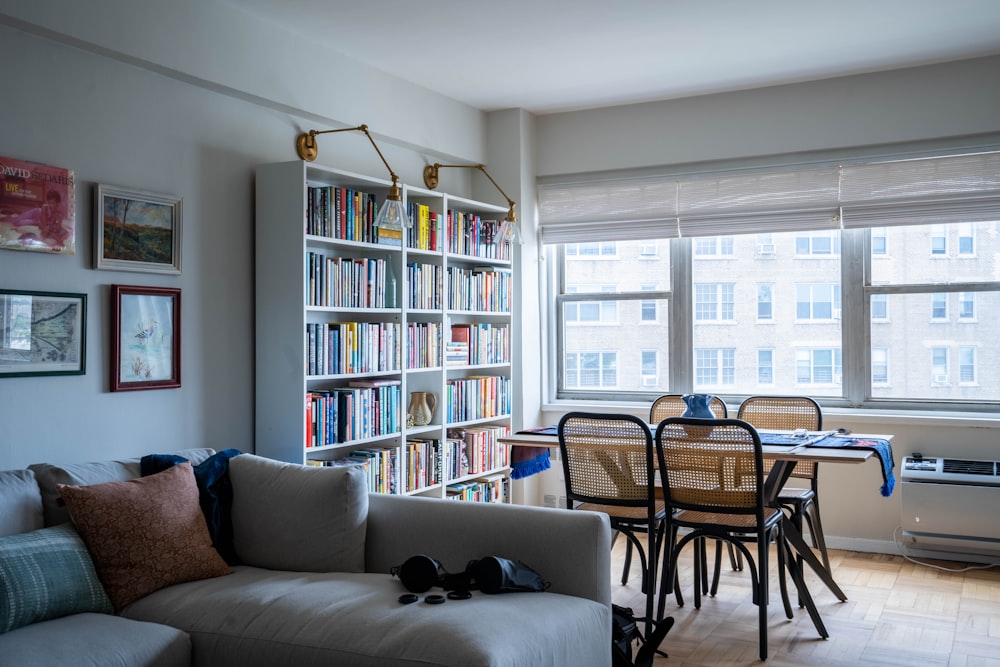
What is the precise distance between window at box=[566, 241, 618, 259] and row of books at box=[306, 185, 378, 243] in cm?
193

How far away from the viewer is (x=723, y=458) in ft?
11.8

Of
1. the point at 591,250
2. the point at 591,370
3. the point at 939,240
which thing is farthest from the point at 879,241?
the point at 591,370

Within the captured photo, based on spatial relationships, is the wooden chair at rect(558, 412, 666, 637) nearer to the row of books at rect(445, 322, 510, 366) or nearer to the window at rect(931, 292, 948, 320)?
the row of books at rect(445, 322, 510, 366)

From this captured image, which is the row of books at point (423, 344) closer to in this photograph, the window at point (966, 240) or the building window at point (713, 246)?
the building window at point (713, 246)

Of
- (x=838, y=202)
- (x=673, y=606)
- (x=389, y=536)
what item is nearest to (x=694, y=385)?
(x=838, y=202)

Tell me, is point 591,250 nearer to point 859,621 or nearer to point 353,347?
point 353,347

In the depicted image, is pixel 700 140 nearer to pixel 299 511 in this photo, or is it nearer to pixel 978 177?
pixel 978 177

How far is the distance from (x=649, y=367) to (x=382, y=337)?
6.95 feet

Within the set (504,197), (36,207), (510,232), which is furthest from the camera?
(504,197)

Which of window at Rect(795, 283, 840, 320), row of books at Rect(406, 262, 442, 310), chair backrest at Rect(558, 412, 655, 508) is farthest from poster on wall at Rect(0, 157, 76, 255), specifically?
window at Rect(795, 283, 840, 320)

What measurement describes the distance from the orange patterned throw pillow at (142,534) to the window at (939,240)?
4247 millimetres

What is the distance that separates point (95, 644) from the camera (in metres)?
2.40

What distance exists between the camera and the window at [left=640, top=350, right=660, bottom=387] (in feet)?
19.6

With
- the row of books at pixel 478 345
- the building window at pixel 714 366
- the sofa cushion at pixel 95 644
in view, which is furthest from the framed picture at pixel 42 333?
the building window at pixel 714 366
